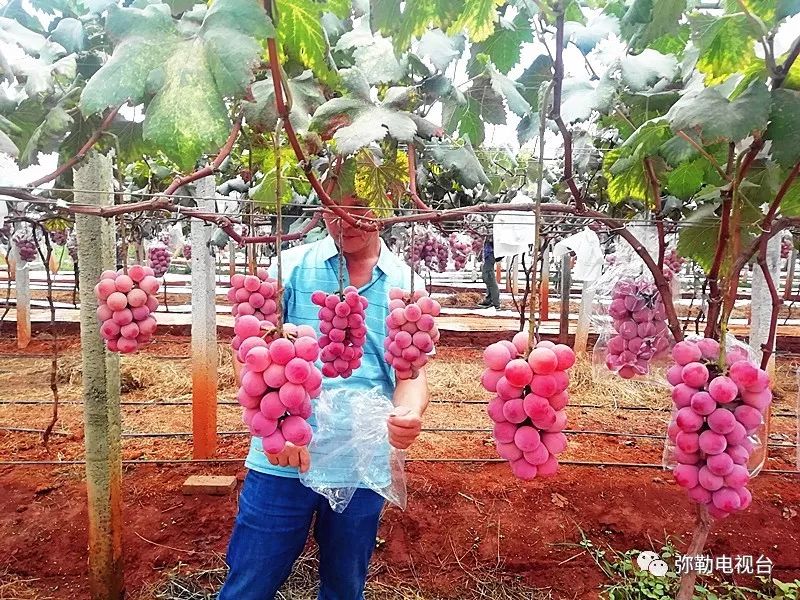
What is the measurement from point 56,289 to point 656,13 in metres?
12.0

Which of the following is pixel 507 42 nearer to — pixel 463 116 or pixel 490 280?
pixel 463 116

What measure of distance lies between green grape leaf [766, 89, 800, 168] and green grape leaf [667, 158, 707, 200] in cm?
40

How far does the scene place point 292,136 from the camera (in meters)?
0.71

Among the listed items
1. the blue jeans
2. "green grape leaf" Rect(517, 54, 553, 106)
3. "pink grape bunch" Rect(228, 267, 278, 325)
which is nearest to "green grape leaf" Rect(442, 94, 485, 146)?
"green grape leaf" Rect(517, 54, 553, 106)

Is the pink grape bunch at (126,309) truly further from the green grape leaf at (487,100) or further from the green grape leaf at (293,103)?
the green grape leaf at (487,100)

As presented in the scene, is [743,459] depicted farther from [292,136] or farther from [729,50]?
[292,136]

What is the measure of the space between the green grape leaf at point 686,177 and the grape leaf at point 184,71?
1028 mm

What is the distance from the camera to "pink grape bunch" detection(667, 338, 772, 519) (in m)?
0.87

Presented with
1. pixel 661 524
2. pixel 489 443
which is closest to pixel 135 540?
pixel 489 443

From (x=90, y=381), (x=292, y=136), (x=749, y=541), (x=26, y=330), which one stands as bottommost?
(x=749, y=541)

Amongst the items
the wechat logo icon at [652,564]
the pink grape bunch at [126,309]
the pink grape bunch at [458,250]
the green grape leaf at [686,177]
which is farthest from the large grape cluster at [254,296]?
the pink grape bunch at [458,250]

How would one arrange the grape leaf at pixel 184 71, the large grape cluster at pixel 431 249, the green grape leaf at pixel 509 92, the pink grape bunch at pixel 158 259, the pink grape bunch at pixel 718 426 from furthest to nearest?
the pink grape bunch at pixel 158 259, the large grape cluster at pixel 431 249, the green grape leaf at pixel 509 92, the pink grape bunch at pixel 718 426, the grape leaf at pixel 184 71

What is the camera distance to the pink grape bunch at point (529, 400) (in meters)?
0.76

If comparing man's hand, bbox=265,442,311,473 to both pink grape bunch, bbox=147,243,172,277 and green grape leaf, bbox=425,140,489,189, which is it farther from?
pink grape bunch, bbox=147,243,172,277
